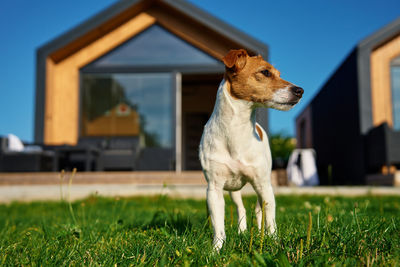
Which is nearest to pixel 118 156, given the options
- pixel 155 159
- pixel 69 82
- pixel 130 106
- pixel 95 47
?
pixel 155 159

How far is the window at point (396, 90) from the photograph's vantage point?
908 cm

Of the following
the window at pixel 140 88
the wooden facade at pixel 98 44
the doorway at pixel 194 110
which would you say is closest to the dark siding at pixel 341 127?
the wooden facade at pixel 98 44

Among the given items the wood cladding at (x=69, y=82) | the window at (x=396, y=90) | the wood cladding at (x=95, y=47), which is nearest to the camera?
the window at (x=396, y=90)

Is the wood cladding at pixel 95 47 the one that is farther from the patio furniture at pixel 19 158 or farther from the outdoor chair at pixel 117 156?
the outdoor chair at pixel 117 156

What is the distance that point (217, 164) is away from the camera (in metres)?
1.94

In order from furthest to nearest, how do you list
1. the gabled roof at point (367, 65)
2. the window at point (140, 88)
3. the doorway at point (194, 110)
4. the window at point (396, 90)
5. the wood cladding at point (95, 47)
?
the doorway at point (194, 110) → the window at point (140, 88) → the wood cladding at point (95, 47) → the window at point (396, 90) → the gabled roof at point (367, 65)

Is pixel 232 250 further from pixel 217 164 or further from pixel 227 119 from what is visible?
pixel 227 119

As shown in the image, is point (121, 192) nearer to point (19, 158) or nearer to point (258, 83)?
point (19, 158)

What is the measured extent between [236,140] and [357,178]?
9.24 m

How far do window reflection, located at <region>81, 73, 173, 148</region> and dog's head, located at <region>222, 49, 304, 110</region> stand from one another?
810 cm

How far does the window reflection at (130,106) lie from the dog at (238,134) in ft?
26.5

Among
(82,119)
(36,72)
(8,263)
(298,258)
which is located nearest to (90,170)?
(82,119)

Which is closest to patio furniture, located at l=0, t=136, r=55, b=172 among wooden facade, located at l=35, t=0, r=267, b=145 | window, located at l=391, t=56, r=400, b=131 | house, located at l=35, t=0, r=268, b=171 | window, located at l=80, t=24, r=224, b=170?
wooden facade, located at l=35, t=0, r=267, b=145

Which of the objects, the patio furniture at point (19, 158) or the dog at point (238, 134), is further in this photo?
the patio furniture at point (19, 158)
